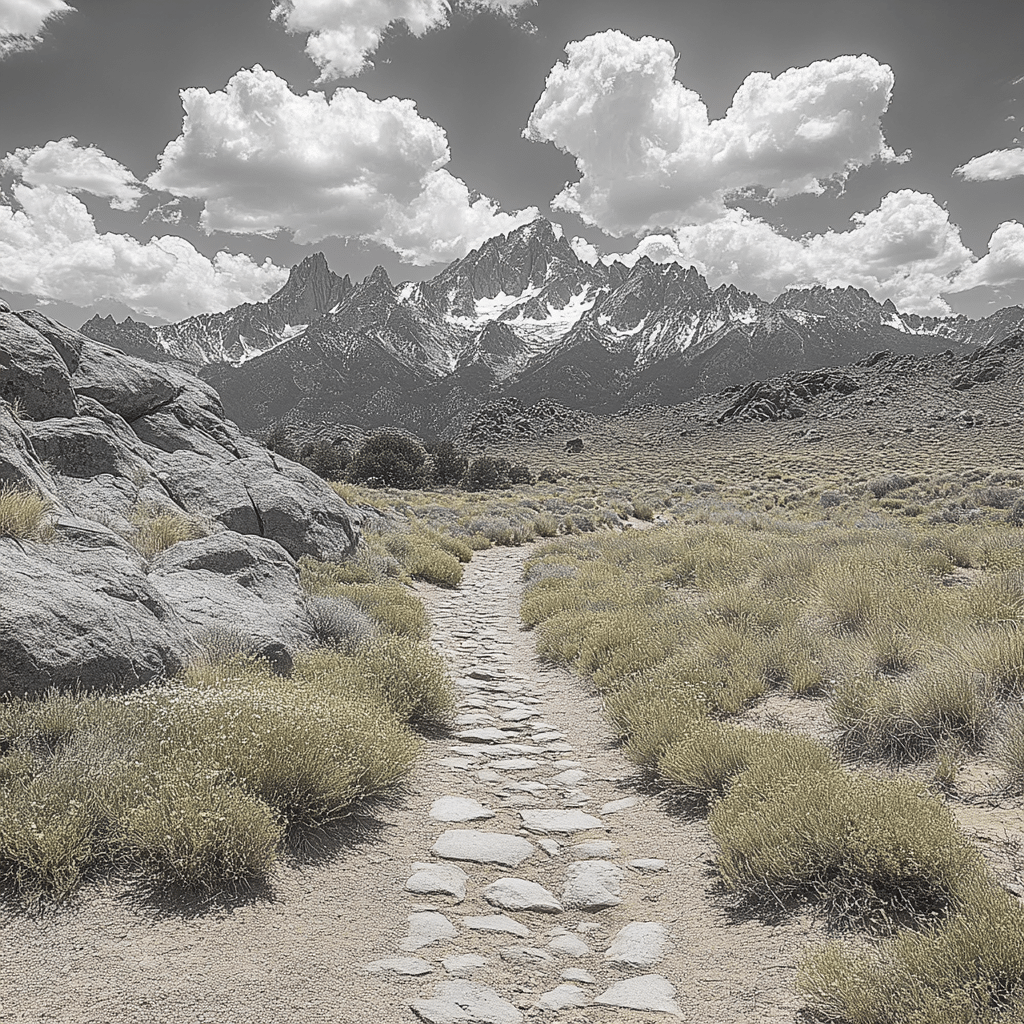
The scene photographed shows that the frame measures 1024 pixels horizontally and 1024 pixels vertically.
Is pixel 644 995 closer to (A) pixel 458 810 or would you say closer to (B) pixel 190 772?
(A) pixel 458 810

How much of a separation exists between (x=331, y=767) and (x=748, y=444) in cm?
8052

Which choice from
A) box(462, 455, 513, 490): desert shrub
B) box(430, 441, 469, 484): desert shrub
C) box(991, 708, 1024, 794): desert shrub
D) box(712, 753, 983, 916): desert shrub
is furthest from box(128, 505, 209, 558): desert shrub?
box(430, 441, 469, 484): desert shrub

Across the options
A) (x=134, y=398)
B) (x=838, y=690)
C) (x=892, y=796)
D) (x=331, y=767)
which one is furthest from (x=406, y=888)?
(x=134, y=398)

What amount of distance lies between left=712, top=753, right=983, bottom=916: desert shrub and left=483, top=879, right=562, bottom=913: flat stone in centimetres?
101

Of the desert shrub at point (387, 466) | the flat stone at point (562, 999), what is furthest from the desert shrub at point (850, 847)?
the desert shrub at point (387, 466)

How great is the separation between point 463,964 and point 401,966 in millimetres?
300

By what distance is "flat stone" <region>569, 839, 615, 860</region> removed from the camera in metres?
4.36

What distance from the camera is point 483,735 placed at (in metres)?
6.53

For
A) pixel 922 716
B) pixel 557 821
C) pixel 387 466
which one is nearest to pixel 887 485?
pixel 387 466

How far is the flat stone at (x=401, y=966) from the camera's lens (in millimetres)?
3121

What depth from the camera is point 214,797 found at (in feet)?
12.0

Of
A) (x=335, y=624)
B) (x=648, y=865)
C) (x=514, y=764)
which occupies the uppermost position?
(x=335, y=624)

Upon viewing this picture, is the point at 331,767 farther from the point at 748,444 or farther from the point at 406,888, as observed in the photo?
the point at 748,444

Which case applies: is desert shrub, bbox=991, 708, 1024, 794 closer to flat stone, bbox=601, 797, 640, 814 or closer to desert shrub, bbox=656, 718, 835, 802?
desert shrub, bbox=656, 718, 835, 802
